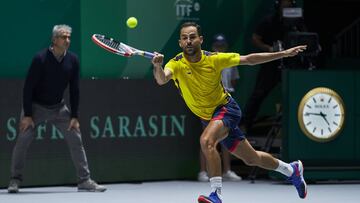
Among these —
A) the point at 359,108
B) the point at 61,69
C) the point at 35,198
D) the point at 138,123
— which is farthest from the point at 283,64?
the point at 35,198

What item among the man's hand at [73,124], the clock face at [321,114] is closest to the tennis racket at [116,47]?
the man's hand at [73,124]

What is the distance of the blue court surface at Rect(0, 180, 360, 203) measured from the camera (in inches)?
387

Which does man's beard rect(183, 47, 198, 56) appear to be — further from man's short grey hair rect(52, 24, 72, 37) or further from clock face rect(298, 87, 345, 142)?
clock face rect(298, 87, 345, 142)

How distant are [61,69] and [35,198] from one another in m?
1.51

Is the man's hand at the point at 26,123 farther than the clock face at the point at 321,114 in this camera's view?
No

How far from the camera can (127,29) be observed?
11797 mm

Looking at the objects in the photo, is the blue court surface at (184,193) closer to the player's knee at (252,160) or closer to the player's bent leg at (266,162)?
the player's bent leg at (266,162)

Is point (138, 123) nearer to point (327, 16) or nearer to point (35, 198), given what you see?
point (35, 198)

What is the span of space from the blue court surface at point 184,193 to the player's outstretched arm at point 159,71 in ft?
6.22

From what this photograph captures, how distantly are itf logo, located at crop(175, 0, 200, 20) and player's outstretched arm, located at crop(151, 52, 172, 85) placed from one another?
3764 mm

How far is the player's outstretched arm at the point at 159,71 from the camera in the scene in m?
7.89

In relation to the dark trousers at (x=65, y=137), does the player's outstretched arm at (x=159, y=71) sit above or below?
above

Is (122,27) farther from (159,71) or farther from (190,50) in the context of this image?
(159,71)

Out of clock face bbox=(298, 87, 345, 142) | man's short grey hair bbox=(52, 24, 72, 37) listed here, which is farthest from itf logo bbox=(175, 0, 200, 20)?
man's short grey hair bbox=(52, 24, 72, 37)
